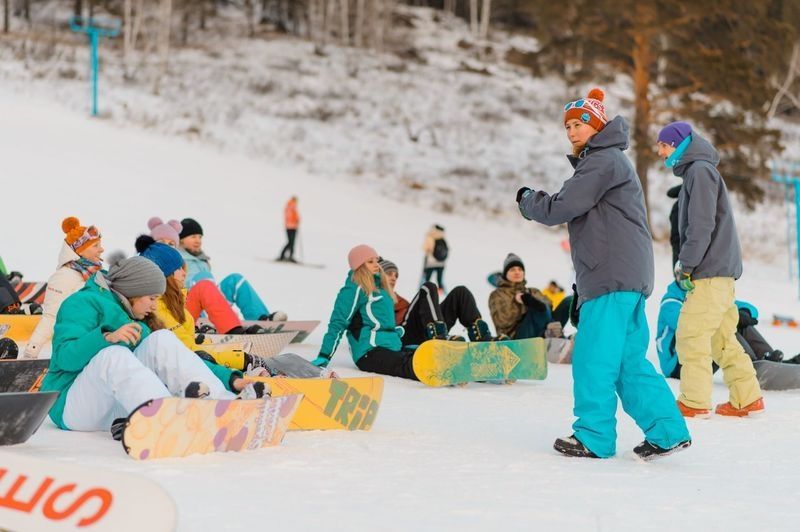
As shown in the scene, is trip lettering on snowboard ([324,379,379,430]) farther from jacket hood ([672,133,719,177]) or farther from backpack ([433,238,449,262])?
backpack ([433,238,449,262])

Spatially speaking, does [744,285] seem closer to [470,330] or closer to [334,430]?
[470,330]

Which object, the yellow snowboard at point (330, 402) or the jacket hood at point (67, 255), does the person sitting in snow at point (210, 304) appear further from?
the yellow snowboard at point (330, 402)

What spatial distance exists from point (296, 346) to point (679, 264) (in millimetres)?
3836

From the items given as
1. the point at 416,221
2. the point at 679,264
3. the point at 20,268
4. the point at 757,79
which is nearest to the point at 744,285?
the point at 757,79

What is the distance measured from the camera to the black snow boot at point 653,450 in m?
4.11

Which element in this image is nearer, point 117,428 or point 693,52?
point 117,428

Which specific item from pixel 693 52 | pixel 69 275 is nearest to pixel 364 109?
pixel 693 52

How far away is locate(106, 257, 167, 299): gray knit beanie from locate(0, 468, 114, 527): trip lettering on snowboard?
1.45 m

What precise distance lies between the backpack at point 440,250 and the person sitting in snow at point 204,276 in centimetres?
656

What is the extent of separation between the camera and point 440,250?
48.2 ft

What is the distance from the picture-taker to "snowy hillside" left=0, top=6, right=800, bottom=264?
27.6 metres

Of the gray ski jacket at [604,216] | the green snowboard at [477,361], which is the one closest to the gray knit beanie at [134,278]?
the gray ski jacket at [604,216]

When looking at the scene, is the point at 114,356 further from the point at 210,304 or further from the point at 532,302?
the point at 532,302

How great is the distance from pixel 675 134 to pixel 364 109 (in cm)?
2936
